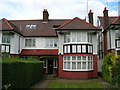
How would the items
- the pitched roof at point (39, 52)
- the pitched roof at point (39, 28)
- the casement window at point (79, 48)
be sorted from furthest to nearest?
the pitched roof at point (39, 28) → the pitched roof at point (39, 52) → the casement window at point (79, 48)

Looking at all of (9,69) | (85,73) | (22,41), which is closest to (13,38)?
(22,41)

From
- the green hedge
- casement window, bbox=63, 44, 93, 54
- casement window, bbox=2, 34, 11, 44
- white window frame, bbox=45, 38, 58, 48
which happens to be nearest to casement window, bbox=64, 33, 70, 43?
casement window, bbox=63, 44, 93, 54

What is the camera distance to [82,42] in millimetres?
17469

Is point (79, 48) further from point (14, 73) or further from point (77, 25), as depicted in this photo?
point (14, 73)

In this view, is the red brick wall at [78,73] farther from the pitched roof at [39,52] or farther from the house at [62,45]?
the pitched roof at [39,52]

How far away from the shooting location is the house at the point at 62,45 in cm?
1750

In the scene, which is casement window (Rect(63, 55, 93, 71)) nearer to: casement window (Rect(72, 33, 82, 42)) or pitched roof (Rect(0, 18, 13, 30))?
casement window (Rect(72, 33, 82, 42))

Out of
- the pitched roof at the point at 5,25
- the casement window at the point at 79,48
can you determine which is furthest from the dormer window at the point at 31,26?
the casement window at the point at 79,48

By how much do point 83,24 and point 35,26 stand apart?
10064mm

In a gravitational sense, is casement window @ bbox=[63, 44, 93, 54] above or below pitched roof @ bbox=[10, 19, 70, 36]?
below

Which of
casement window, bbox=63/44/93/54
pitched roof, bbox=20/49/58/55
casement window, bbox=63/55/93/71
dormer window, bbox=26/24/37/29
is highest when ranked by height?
dormer window, bbox=26/24/37/29

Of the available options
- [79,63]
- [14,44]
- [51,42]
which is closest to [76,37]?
[79,63]

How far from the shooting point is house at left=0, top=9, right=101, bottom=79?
57.4 feet

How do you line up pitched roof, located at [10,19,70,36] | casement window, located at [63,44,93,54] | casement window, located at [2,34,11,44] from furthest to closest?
pitched roof, located at [10,19,70,36], casement window, located at [2,34,11,44], casement window, located at [63,44,93,54]
